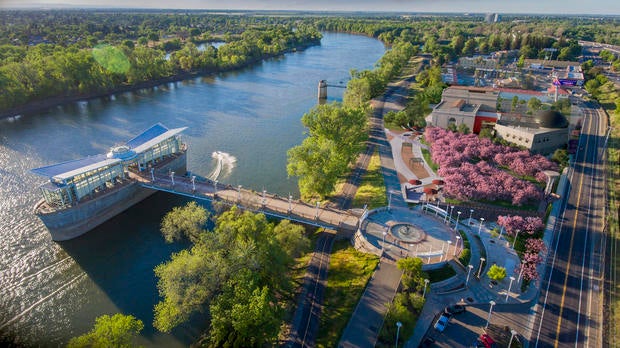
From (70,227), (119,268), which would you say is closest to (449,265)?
(119,268)

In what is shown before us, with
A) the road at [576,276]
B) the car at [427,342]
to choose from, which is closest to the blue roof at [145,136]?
the car at [427,342]

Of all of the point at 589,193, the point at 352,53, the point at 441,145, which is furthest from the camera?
the point at 352,53

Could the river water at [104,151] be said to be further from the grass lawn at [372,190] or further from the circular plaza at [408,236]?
the circular plaza at [408,236]

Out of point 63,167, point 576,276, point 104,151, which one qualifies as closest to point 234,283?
point 63,167

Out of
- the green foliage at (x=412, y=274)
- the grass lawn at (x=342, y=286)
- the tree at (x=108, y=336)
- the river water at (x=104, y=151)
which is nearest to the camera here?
the tree at (x=108, y=336)

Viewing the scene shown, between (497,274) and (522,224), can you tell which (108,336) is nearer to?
(497,274)

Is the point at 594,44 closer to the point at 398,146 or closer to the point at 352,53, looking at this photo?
the point at 352,53
